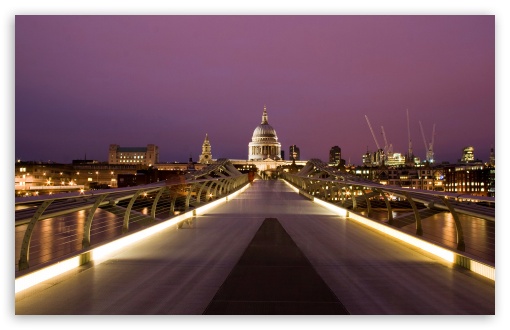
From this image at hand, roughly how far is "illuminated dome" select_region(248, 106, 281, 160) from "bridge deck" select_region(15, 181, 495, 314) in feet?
534

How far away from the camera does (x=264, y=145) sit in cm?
17338

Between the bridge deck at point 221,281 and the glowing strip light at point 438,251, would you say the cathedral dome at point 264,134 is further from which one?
the bridge deck at point 221,281

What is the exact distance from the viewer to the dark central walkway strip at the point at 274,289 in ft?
13.2

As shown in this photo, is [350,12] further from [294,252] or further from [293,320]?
[293,320]

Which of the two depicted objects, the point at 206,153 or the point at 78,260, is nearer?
the point at 78,260

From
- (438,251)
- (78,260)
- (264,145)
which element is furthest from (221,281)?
(264,145)

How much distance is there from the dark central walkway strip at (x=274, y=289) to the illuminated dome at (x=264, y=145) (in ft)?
537

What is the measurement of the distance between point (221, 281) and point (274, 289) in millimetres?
621

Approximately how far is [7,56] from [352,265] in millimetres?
4878

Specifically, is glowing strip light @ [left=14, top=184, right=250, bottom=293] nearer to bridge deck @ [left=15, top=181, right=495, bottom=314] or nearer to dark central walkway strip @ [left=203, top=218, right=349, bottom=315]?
bridge deck @ [left=15, top=181, right=495, bottom=314]

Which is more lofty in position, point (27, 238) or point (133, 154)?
point (133, 154)

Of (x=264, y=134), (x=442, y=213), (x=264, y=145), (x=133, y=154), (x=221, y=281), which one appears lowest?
(x=221, y=281)

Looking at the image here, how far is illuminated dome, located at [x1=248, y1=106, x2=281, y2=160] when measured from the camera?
173 metres

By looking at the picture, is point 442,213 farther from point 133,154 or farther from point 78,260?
point 133,154
